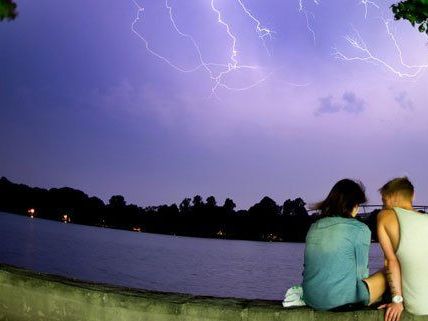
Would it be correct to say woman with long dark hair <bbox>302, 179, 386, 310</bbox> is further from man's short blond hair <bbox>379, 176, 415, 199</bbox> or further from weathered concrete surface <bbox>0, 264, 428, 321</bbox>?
weathered concrete surface <bbox>0, 264, 428, 321</bbox>

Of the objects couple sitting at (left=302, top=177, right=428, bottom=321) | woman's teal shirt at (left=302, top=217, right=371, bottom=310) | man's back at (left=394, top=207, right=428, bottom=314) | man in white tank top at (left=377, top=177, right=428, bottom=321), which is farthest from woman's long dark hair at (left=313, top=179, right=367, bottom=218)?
man's back at (left=394, top=207, right=428, bottom=314)

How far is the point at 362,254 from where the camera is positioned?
4.15m

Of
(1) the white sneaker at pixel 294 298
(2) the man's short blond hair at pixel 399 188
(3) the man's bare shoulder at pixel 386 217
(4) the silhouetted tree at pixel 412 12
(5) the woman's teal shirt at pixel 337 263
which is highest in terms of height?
(4) the silhouetted tree at pixel 412 12

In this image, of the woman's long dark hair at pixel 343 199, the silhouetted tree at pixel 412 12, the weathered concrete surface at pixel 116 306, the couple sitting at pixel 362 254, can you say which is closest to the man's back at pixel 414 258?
the couple sitting at pixel 362 254

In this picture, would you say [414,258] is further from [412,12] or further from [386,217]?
[412,12]

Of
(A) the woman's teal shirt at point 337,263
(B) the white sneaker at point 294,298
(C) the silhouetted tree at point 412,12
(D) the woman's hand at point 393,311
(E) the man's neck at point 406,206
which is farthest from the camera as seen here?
(C) the silhouetted tree at point 412,12

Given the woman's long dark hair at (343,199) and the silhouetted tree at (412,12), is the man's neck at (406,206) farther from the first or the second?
the silhouetted tree at (412,12)

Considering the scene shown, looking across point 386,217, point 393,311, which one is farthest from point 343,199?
point 393,311

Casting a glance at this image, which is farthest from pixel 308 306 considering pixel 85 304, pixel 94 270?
pixel 94 270

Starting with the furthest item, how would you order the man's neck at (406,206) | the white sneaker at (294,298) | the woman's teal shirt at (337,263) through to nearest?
the white sneaker at (294,298) → the man's neck at (406,206) → the woman's teal shirt at (337,263)

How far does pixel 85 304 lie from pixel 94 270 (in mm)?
59152

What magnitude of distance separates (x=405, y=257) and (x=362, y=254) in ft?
1.27

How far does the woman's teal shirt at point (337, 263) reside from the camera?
4.06 metres

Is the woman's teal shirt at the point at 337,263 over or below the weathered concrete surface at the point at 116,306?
over
